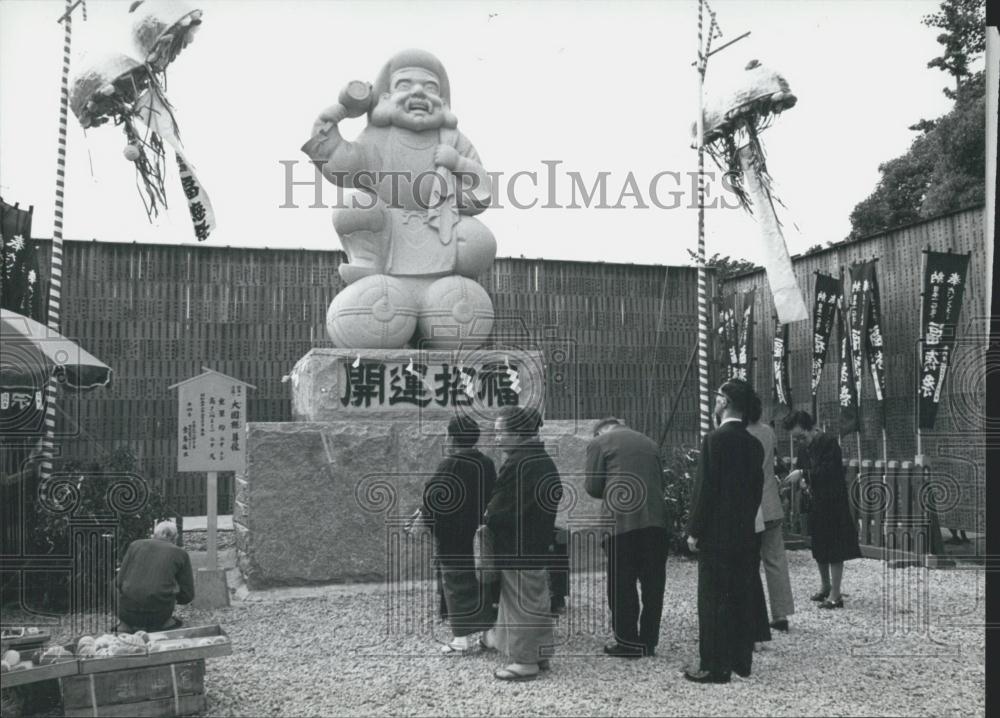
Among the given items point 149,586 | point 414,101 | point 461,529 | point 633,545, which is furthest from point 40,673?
point 414,101

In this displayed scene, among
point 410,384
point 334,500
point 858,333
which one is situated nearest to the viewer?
point 334,500

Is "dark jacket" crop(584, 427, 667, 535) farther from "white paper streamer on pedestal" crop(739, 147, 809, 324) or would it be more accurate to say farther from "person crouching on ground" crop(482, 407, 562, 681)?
"white paper streamer on pedestal" crop(739, 147, 809, 324)

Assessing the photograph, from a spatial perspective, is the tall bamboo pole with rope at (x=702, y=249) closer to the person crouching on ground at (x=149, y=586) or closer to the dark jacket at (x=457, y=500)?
the dark jacket at (x=457, y=500)

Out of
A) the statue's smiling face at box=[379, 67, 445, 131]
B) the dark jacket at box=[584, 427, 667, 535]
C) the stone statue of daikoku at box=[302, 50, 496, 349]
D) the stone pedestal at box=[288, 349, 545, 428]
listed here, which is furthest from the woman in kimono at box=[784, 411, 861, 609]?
the statue's smiling face at box=[379, 67, 445, 131]

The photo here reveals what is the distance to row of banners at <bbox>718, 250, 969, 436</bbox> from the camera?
7.81 meters

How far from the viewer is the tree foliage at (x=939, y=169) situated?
7.45m

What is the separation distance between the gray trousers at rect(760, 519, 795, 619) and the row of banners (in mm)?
3535

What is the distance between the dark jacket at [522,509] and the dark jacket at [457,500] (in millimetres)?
340

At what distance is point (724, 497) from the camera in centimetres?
410

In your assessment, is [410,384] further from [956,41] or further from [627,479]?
[956,41]

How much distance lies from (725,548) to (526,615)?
1032mm

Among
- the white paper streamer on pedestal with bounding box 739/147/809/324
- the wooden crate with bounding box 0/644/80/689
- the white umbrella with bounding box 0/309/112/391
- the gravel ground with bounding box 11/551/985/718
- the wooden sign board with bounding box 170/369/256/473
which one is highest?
the white paper streamer on pedestal with bounding box 739/147/809/324

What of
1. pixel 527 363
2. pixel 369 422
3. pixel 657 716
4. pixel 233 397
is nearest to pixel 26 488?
pixel 233 397

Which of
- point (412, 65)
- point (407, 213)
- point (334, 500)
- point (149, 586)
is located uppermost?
point (412, 65)
